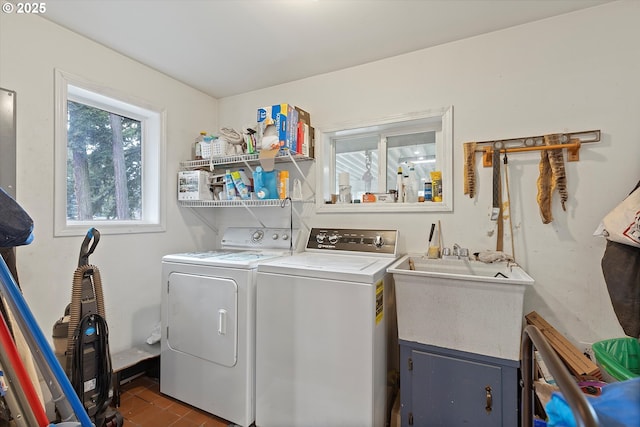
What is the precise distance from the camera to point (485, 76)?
1955mm

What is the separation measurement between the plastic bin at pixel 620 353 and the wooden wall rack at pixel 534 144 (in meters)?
1.01

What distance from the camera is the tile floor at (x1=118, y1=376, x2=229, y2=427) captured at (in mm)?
1815

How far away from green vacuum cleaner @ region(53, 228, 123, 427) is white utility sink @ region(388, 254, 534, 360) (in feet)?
5.17

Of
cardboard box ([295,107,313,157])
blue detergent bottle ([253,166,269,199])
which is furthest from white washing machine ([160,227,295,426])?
cardboard box ([295,107,313,157])

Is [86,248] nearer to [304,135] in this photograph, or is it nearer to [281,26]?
[304,135]

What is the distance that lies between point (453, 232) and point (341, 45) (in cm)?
153

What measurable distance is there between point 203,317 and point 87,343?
582 millimetres

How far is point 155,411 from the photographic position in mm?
1920

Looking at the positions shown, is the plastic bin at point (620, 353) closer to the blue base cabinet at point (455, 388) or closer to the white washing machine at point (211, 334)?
the blue base cabinet at point (455, 388)

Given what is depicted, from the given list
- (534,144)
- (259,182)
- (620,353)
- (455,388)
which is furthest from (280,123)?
(620,353)

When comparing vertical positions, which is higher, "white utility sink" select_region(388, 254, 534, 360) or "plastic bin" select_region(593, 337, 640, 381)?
"white utility sink" select_region(388, 254, 534, 360)

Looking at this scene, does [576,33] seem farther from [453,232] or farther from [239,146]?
[239,146]

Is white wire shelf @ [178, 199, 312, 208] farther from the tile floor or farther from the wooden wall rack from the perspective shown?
the tile floor

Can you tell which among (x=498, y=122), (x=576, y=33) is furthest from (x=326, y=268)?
(x=576, y=33)
